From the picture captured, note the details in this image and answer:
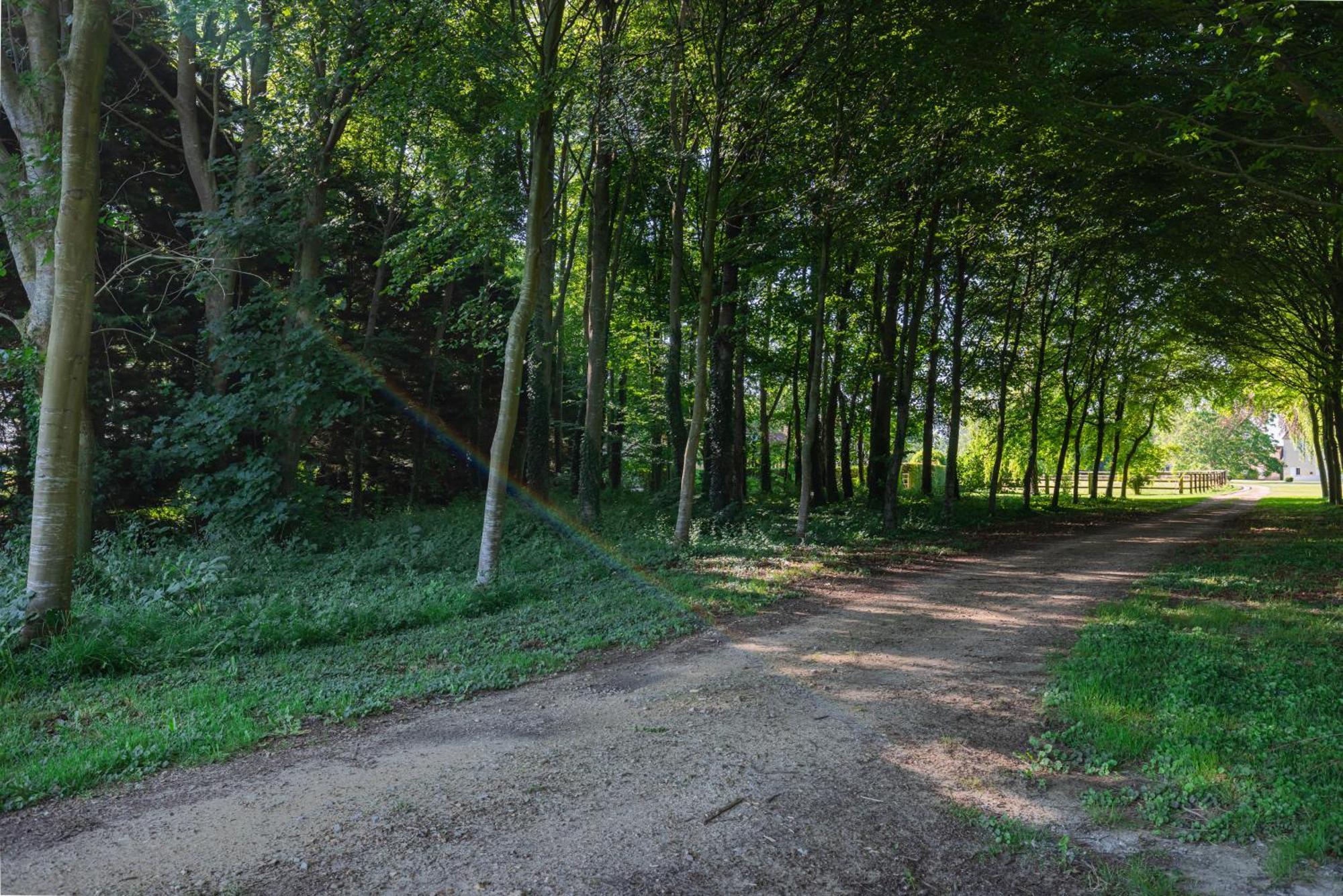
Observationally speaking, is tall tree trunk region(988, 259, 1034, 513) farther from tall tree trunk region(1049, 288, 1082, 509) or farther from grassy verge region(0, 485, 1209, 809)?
grassy verge region(0, 485, 1209, 809)

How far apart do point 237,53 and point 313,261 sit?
389cm

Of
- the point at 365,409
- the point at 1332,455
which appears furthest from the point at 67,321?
the point at 1332,455

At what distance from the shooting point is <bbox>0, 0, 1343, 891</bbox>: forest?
730 centimetres

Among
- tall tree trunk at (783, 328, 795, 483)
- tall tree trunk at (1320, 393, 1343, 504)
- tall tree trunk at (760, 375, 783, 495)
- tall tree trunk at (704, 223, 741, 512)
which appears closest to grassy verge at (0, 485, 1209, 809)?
tall tree trunk at (704, 223, 741, 512)

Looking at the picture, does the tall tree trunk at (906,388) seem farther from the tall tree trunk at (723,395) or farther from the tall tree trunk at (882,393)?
the tall tree trunk at (723,395)

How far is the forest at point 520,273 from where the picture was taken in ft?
24.0

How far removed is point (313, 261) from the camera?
1517 centimetres

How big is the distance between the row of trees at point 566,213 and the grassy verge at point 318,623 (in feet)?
2.76

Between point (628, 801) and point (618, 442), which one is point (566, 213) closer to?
point (618, 442)

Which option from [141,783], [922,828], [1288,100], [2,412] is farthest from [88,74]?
[1288,100]

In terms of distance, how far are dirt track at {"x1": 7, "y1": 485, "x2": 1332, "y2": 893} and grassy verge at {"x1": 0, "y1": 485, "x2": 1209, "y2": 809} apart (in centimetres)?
57

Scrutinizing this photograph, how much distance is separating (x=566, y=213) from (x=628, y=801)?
19259 mm

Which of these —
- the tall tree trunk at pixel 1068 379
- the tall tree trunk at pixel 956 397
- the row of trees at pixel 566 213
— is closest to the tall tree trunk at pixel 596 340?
the row of trees at pixel 566 213

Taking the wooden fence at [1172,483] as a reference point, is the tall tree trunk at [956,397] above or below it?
above
